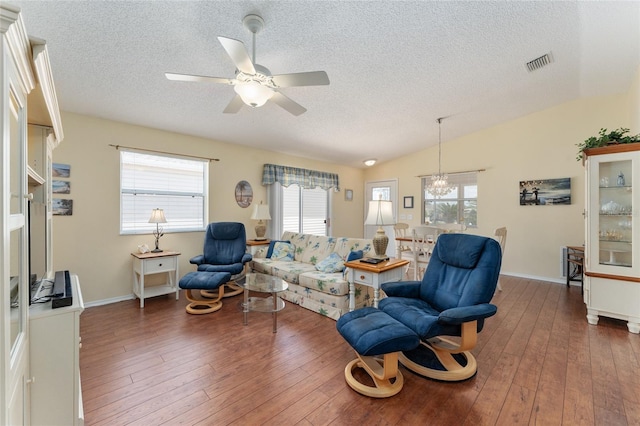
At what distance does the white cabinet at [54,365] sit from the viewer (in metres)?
1.28

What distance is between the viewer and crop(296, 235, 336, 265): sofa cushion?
3928 mm

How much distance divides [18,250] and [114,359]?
155cm

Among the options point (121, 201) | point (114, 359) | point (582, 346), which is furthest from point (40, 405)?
point (582, 346)

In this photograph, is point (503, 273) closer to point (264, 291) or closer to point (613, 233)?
point (613, 233)

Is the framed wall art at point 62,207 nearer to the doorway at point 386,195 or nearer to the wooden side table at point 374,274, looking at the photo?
the wooden side table at point 374,274

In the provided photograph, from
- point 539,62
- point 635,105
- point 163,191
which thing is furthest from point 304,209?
point 635,105

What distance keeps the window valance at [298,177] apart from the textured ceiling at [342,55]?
3.24 ft

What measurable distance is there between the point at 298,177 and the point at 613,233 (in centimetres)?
455

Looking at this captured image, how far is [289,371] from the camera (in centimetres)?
209

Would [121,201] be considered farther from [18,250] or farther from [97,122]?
[18,250]

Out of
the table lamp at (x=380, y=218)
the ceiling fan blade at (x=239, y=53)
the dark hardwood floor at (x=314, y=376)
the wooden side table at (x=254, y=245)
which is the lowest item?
the dark hardwood floor at (x=314, y=376)

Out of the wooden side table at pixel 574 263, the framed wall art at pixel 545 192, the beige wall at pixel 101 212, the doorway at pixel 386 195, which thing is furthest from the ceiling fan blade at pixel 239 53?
the framed wall art at pixel 545 192

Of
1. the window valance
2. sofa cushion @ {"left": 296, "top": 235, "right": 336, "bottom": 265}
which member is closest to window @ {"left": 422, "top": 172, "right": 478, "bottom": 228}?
the window valance

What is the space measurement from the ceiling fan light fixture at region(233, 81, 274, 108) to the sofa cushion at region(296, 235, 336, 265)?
7.68ft
